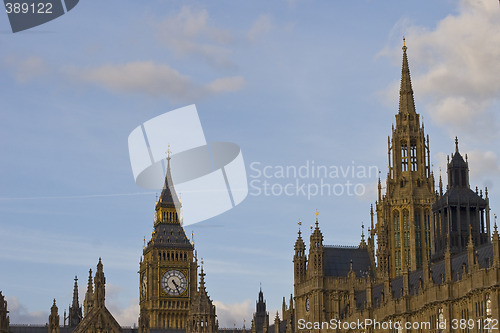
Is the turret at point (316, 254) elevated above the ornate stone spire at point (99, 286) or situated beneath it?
elevated above

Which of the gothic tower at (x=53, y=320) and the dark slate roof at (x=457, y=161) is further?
the gothic tower at (x=53, y=320)

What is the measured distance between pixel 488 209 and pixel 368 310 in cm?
2638

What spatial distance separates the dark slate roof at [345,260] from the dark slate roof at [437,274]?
26.0 feet

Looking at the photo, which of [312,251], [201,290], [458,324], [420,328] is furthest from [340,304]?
[458,324]

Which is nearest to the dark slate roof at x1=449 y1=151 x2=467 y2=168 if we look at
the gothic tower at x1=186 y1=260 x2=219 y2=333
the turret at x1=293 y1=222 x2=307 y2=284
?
the turret at x1=293 y1=222 x2=307 y2=284

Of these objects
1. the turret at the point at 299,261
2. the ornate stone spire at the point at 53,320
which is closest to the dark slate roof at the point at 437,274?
the turret at the point at 299,261

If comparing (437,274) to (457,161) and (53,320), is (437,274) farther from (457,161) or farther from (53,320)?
(53,320)

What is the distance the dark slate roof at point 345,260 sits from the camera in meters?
182

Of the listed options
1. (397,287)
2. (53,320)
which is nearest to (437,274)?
(397,287)

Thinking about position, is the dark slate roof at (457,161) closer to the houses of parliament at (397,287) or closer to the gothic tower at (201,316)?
the houses of parliament at (397,287)

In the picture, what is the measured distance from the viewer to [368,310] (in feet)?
516

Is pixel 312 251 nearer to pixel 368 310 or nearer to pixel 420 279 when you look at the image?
pixel 368 310

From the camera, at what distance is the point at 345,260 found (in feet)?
607

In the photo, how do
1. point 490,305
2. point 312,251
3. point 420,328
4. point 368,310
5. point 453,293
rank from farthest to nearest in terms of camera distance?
point 312,251 < point 368,310 < point 420,328 < point 453,293 < point 490,305
